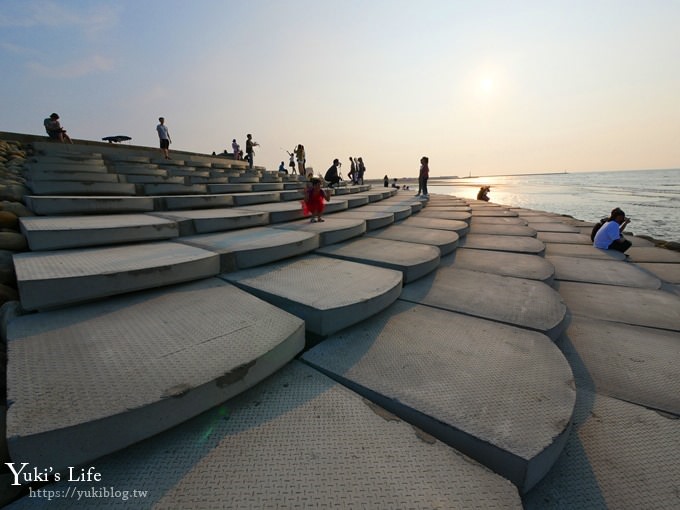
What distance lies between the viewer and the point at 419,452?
1.33 m

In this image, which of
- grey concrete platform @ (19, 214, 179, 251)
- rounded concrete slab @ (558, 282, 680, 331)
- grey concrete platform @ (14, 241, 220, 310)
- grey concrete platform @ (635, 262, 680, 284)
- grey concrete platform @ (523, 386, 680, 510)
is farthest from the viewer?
grey concrete platform @ (635, 262, 680, 284)

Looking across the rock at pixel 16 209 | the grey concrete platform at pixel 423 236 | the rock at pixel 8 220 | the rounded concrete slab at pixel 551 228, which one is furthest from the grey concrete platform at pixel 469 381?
the rounded concrete slab at pixel 551 228

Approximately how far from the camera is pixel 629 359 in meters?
2.26

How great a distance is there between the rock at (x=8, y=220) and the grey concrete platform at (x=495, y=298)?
4.47m

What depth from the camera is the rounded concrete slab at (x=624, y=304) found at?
2.90m

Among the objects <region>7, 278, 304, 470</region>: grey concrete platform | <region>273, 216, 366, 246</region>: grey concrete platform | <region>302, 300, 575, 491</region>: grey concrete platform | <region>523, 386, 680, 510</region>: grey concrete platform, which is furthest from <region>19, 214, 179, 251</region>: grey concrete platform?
<region>523, 386, 680, 510</region>: grey concrete platform

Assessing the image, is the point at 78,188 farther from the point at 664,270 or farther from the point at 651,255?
the point at 651,255

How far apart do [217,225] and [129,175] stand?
4.89 m

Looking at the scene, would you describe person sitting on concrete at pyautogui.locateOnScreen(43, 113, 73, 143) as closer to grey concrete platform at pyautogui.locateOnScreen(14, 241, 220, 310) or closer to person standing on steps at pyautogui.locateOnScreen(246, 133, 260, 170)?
person standing on steps at pyautogui.locateOnScreen(246, 133, 260, 170)

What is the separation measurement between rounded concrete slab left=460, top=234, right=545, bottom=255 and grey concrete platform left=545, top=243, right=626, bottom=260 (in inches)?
25.6

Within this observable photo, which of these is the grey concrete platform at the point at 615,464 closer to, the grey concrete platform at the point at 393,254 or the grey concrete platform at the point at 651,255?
the grey concrete platform at the point at 393,254

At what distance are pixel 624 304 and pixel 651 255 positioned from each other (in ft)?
12.3

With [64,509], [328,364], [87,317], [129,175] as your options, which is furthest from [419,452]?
[129,175]

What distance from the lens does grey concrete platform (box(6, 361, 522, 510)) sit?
110 cm
